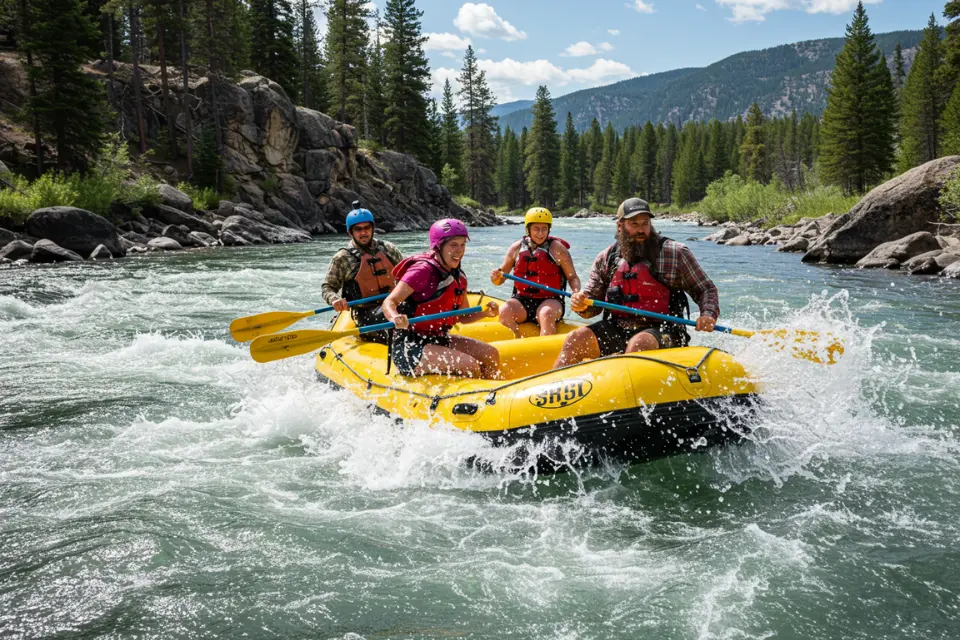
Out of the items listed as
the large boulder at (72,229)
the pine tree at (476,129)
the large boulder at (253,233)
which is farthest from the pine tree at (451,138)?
the large boulder at (72,229)

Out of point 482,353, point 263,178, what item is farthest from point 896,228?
point 263,178

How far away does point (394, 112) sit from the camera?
148 feet

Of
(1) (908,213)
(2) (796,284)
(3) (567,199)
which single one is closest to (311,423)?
(2) (796,284)

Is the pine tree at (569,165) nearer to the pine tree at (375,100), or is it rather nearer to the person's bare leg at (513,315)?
the pine tree at (375,100)

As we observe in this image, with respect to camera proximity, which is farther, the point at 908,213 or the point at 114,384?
the point at 908,213

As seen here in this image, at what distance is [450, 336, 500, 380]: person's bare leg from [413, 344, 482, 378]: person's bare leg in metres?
0.15

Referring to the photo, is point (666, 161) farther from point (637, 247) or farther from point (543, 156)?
point (637, 247)

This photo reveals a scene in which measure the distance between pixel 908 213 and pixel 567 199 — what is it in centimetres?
A: 5813

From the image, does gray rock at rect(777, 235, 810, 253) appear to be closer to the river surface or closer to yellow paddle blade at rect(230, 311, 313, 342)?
the river surface

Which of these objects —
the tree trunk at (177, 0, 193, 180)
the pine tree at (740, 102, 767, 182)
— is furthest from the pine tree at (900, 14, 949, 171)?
the tree trunk at (177, 0, 193, 180)

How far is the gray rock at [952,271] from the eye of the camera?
1412cm

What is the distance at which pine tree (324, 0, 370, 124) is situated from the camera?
138ft

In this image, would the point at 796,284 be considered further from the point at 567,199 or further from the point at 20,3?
the point at 567,199

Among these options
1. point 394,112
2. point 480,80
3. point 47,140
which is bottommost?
point 47,140
